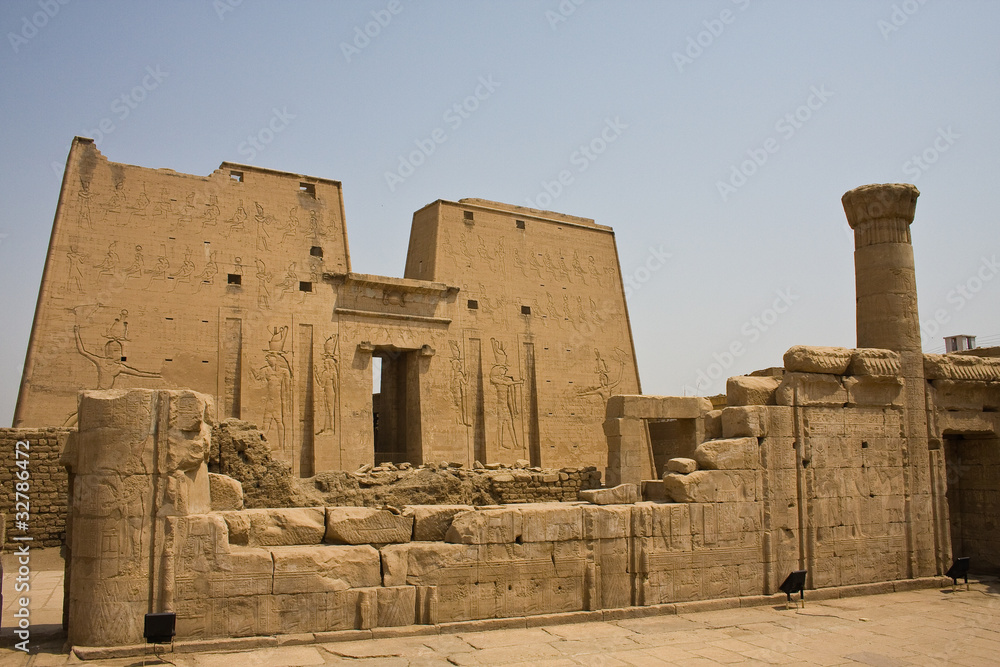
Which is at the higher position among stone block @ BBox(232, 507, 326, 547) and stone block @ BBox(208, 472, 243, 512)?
stone block @ BBox(208, 472, 243, 512)

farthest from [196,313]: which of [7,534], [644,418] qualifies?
[644,418]

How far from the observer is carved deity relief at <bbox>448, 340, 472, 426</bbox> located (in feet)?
56.7

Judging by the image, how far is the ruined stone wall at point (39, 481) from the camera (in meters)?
12.5

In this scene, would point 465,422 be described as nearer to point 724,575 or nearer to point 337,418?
point 337,418

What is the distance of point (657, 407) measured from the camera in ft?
50.2

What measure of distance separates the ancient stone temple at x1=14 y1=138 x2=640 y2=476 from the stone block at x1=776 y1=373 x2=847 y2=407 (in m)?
8.78

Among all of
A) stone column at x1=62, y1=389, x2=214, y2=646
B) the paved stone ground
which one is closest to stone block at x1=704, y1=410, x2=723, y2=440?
the paved stone ground

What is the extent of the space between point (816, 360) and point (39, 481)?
11601mm

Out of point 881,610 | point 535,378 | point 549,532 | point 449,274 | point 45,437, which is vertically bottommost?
point 881,610

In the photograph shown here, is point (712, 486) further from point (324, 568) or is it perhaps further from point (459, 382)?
point (459, 382)

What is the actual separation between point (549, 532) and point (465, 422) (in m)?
9.46

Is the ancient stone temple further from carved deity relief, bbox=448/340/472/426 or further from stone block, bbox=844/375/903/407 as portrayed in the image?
stone block, bbox=844/375/903/407

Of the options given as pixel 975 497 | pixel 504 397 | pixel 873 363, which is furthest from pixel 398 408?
pixel 975 497

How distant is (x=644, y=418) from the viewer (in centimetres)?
1519
